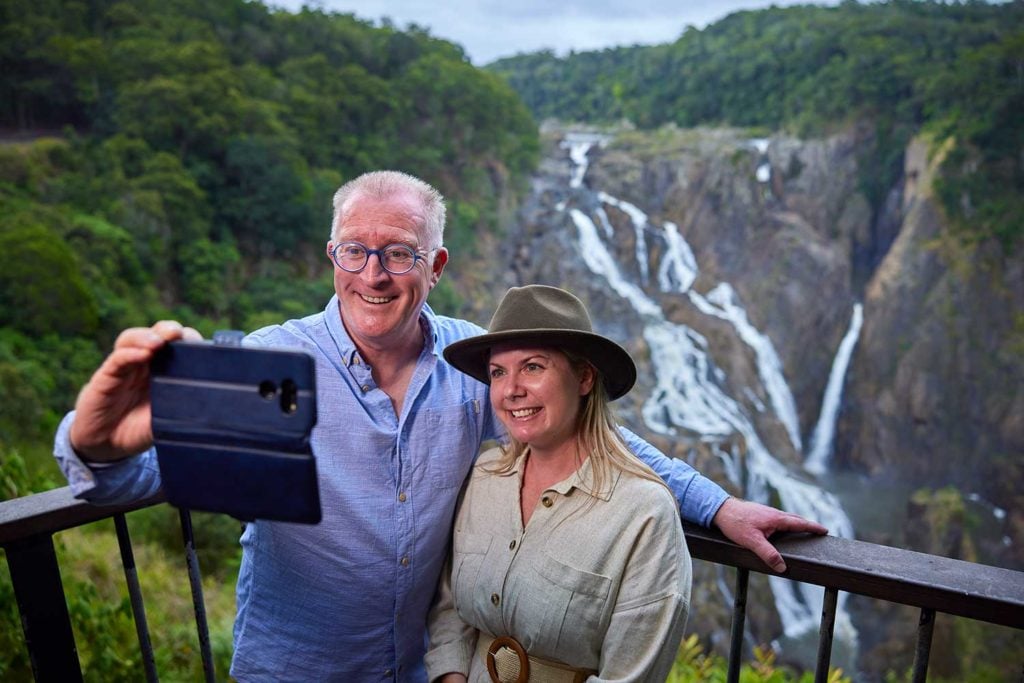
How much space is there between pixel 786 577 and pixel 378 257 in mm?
1131

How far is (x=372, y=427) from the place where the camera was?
5.57 feet

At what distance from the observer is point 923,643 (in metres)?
1.49

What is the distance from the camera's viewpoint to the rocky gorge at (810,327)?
19.4 m

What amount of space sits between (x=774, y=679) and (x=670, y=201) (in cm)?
2658

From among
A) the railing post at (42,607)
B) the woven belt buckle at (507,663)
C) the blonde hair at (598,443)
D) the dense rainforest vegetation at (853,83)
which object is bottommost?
the woven belt buckle at (507,663)

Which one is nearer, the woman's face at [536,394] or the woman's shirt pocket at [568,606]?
the woman's shirt pocket at [568,606]

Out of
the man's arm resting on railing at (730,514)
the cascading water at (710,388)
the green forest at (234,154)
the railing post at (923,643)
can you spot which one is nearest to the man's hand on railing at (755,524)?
the man's arm resting on railing at (730,514)

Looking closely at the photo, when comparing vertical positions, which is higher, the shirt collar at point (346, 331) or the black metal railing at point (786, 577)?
the shirt collar at point (346, 331)

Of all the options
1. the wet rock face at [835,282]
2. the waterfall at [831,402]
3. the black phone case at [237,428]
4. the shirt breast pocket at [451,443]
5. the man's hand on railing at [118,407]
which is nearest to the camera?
the black phone case at [237,428]

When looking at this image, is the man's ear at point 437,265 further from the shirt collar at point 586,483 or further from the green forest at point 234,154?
the green forest at point 234,154

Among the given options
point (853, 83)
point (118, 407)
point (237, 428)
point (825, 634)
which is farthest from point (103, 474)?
point (853, 83)

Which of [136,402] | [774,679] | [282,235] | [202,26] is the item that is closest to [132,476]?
[136,402]

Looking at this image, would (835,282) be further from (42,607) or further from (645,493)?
(42,607)

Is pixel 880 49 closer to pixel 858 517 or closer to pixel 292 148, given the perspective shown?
pixel 858 517
